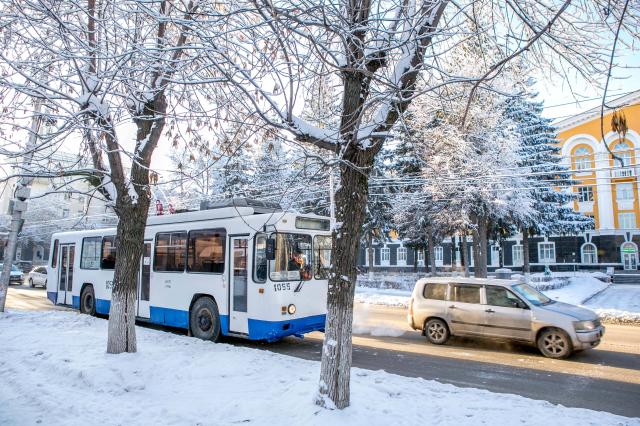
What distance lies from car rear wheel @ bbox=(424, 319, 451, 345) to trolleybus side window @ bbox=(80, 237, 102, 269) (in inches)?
436

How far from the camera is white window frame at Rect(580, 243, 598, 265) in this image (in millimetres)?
45031

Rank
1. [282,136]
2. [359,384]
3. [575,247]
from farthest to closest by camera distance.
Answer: [575,247] < [359,384] < [282,136]

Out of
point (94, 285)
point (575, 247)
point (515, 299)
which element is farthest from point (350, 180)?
point (575, 247)

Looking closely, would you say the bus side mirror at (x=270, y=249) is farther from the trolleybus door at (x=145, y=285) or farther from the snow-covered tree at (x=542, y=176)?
the snow-covered tree at (x=542, y=176)

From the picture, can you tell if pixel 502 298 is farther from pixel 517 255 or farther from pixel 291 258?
pixel 517 255

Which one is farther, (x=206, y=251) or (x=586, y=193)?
(x=586, y=193)

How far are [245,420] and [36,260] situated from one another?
70.9 meters

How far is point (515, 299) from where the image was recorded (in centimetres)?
983

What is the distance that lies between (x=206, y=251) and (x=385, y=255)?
50.2m

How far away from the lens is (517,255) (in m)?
49.2

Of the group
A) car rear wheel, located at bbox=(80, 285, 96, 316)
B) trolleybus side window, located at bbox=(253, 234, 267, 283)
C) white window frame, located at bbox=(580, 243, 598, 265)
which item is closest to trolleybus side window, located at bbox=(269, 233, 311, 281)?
trolleybus side window, located at bbox=(253, 234, 267, 283)

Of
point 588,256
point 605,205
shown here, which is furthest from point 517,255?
Result: point 605,205

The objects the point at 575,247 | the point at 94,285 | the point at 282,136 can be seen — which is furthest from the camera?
the point at 575,247

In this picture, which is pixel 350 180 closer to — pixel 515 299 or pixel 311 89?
pixel 311 89
